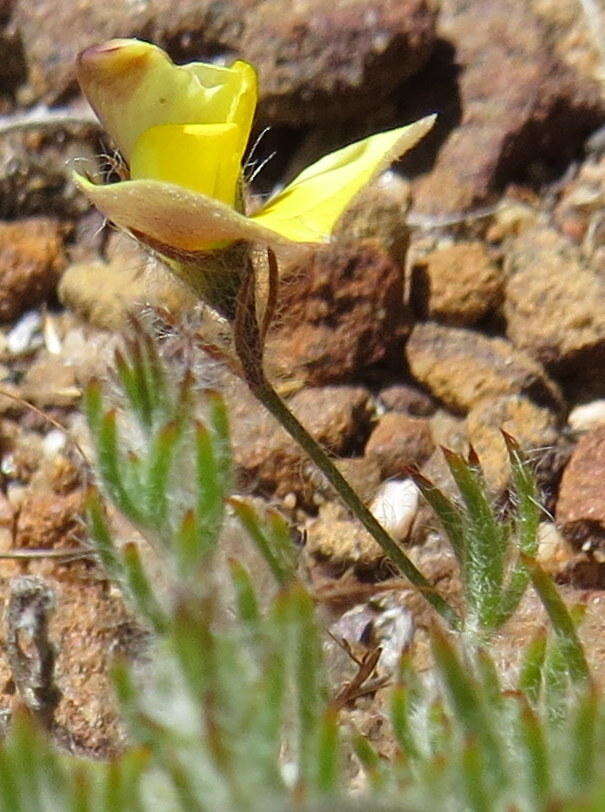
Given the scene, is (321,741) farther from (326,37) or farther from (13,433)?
(326,37)

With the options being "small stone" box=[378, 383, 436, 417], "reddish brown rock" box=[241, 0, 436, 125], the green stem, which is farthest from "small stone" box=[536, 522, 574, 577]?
"reddish brown rock" box=[241, 0, 436, 125]

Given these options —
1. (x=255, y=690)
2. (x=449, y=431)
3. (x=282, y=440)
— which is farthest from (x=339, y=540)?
(x=255, y=690)

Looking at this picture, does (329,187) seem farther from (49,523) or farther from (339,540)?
(49,523)

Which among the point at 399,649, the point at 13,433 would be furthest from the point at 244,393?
the point at 399,649

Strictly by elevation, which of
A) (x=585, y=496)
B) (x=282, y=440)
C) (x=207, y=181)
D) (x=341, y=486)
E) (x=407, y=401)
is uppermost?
(x=407, y=401)

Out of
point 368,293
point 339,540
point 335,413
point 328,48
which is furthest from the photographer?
point 328,48

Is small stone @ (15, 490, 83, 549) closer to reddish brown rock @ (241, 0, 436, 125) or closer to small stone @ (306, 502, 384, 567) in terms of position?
small stone @ (306, 502, 384, 567)

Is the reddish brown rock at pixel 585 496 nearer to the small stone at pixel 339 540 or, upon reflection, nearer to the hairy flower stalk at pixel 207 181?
the small stone at pixel 339 540
